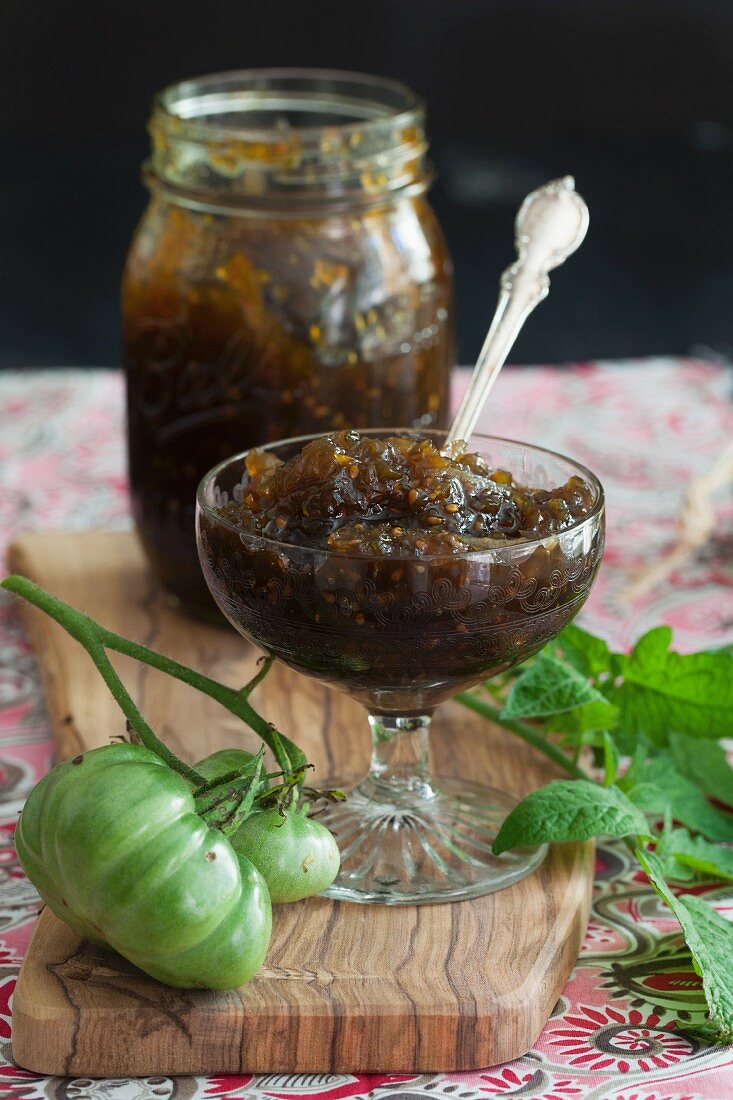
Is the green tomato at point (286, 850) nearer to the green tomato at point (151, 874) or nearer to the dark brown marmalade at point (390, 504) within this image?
the green tomato at point (151, 874)

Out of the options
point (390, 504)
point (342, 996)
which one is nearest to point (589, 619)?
point (390, 504)

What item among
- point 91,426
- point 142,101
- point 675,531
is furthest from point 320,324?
point 142,101

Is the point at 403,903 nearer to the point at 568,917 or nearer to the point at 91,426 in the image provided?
the point at 568,917

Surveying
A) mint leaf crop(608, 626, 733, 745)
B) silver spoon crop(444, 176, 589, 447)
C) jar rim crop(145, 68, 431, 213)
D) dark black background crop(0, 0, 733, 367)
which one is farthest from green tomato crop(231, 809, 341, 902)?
dark black background crop(0, 0, 733, 367)

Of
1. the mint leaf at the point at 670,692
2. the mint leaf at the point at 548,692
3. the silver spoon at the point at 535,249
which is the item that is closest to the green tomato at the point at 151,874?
the mint leaf at the point at 548,692

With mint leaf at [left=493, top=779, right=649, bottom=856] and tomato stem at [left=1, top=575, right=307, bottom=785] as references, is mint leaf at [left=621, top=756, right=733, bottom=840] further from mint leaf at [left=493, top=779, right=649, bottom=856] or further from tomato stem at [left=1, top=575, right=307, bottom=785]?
tomato stem at [left=1, top=575, right=307, bottom=785]

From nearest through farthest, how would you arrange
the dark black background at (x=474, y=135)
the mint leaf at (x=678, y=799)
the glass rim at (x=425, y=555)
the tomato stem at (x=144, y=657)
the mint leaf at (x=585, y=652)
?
the glass rim at (x=425, y=555), the tomato stem at (x=144, y=657), the mint leaf at (x=678, y=799), the mint leaf at (x=585, y=652), the dark black background at (x=474, y=135)

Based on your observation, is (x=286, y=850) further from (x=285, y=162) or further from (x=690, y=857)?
(x=285, y=162)
